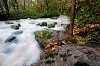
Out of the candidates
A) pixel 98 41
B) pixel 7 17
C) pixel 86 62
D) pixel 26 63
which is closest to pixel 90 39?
pixel 98 41

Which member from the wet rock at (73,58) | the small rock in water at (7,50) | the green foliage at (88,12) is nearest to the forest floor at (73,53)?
the wet rock at (73,58)

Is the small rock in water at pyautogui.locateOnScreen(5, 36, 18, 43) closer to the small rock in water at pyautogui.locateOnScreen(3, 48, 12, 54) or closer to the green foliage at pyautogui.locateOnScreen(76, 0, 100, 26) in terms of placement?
the small rock in water at pyautogui.locateOnScreen(3, 48, 12, 54)

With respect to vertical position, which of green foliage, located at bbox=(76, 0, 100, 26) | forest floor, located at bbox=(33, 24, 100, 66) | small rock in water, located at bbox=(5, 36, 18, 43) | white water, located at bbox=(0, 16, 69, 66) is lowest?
white water, located at bbox=(0, 16, 69, 66)

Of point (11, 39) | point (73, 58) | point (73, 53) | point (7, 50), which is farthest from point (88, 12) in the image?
point (7, 50)

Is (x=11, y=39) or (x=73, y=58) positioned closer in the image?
(x=73, y=58)

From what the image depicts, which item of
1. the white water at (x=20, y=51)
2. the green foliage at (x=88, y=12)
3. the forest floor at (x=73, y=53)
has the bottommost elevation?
the white water at (x=20, y=51)

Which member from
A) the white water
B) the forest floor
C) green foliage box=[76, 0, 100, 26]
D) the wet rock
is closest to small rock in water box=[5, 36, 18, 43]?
the white water

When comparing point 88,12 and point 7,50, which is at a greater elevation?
point 88,12

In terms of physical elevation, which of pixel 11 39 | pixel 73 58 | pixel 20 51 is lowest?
pixel 20 51

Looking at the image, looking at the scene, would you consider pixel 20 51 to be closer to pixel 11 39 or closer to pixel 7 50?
pixel 7 50

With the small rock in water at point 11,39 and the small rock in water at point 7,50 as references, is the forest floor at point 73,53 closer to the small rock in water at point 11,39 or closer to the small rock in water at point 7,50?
the small rock in water at point 7,50

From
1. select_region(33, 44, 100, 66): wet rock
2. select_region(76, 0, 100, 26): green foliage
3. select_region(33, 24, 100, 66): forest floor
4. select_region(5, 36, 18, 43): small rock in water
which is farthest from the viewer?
select_region(5, 36, 18, 43): small rock in water

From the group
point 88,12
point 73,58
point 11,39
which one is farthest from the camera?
point 88,12

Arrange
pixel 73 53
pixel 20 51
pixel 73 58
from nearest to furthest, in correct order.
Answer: pixel 73 58 → pixel 73 53 → pixel 20 51
